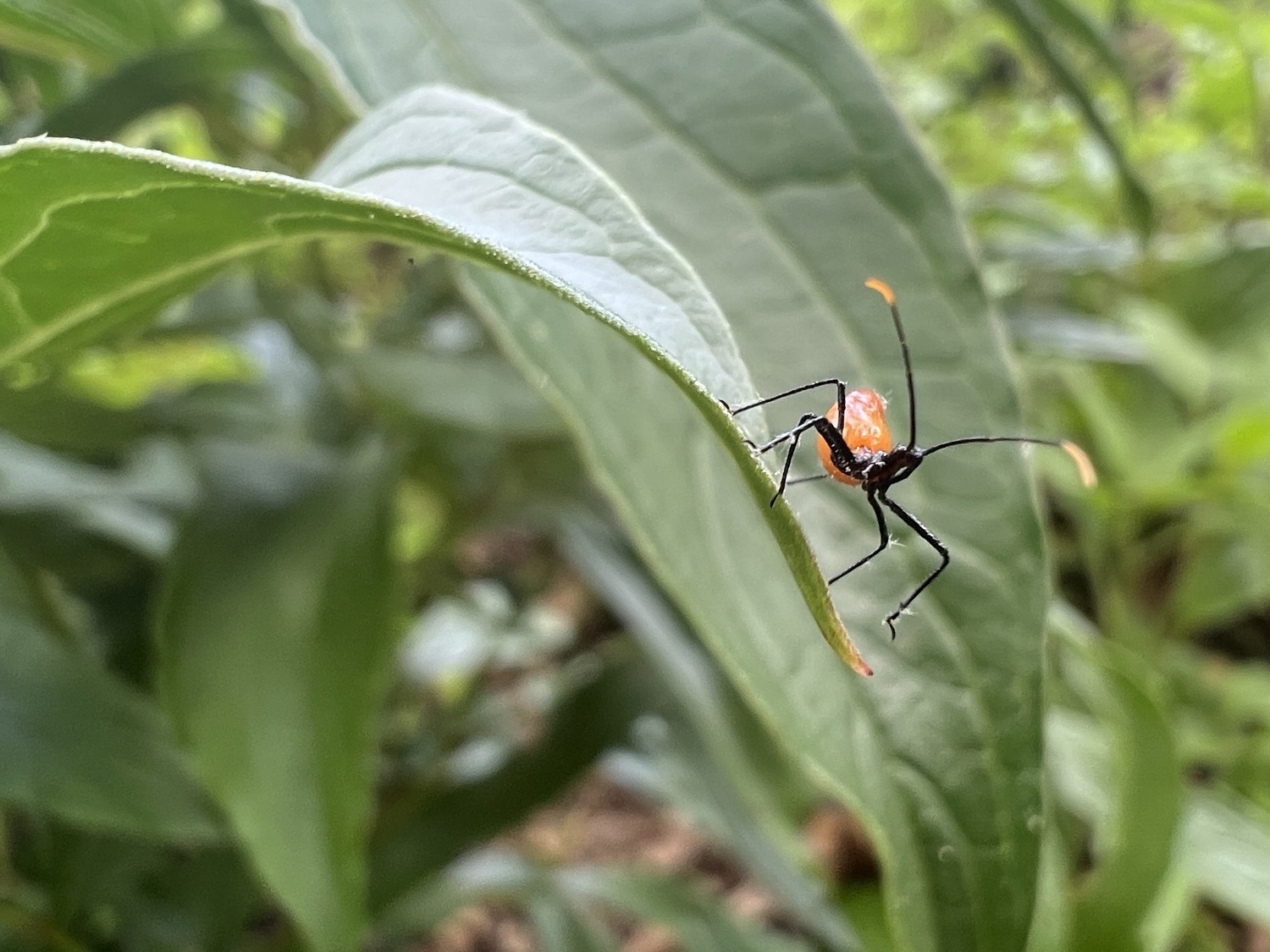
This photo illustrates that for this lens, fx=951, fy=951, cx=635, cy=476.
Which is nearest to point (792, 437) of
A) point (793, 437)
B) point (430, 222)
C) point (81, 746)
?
point (793, 437)

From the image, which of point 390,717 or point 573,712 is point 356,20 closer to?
point 573,712

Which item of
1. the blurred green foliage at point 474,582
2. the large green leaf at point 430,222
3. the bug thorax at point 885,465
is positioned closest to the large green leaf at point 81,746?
the blurred green foliage at point 474,582

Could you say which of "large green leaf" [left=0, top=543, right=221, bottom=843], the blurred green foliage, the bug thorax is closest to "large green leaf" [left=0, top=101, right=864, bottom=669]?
the blurred green foliage

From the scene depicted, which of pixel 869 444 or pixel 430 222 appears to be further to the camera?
pixel 869 444

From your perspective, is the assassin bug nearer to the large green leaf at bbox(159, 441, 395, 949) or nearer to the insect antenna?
the insect antenna

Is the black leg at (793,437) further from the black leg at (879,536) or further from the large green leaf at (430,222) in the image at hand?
the large green leaf at (430,222)

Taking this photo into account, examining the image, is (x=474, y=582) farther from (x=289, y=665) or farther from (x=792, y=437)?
(x=792, y=437)
